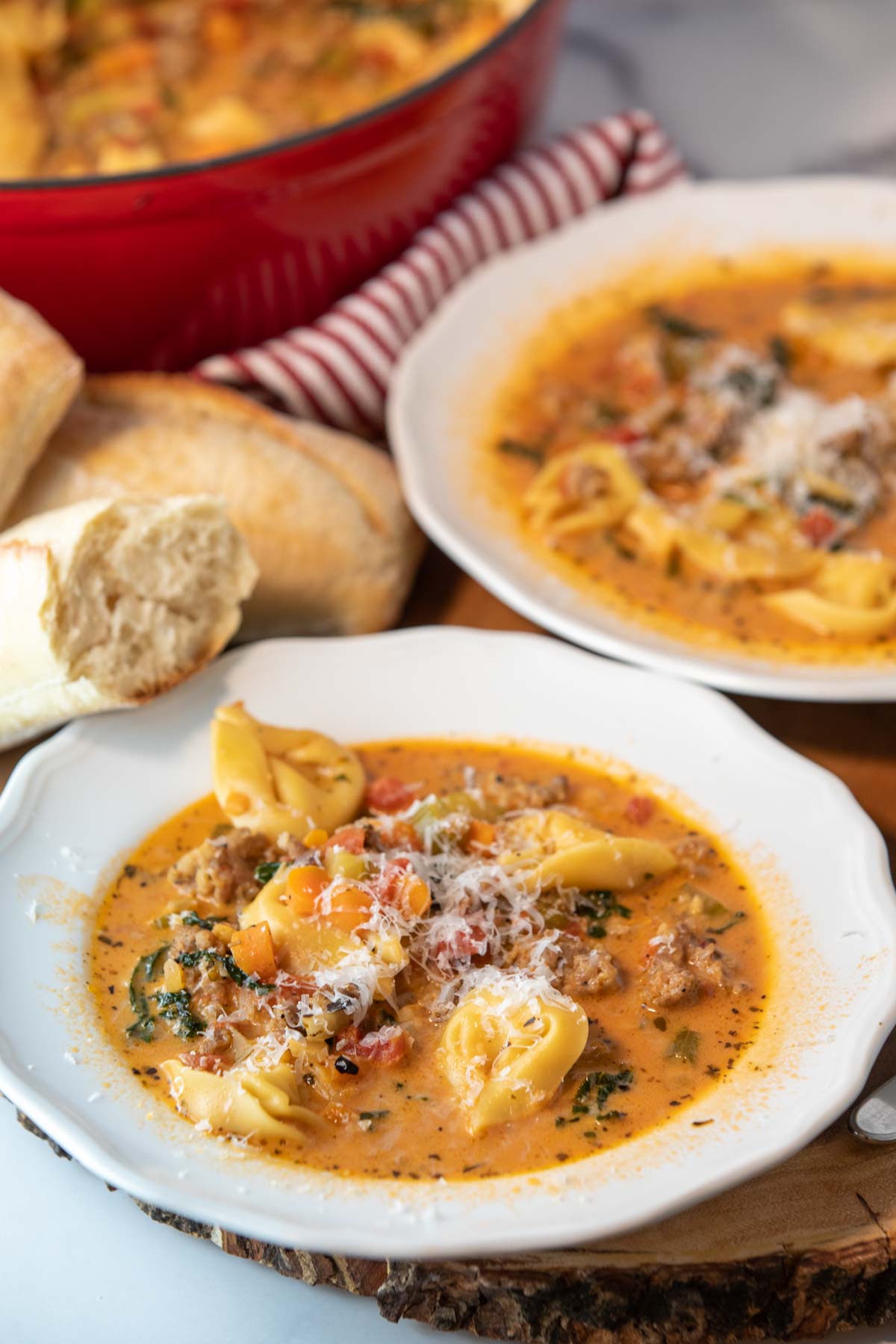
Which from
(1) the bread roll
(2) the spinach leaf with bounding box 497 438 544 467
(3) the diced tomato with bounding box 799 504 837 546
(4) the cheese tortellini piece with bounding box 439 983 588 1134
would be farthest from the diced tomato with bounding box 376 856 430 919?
(2) the spinach leaf with bounding box 497 438 544 467

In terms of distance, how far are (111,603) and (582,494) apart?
1699 mm

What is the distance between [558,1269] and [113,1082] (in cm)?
107

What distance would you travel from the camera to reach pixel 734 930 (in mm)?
3879

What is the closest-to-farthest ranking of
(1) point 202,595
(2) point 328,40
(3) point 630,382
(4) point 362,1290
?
(4) point 362,1290 < (1) point 202,595 < (3) point 630,382 < (2) point 328,40

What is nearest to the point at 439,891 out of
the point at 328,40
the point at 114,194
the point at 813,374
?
the point at 114,194

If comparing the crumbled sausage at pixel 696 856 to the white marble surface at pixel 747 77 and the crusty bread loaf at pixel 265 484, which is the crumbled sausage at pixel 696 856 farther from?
the white marble surface at pixel 747 77

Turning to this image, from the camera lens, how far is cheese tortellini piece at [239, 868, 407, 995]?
362 cm

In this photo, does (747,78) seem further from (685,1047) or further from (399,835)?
(685,1047)

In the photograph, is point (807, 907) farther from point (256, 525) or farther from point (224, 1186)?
point (256, 525)

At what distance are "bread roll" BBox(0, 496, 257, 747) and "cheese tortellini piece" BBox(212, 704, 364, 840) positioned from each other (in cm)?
33

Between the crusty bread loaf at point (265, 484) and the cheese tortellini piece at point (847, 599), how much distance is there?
52.2 inches

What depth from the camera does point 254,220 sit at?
5.41 m

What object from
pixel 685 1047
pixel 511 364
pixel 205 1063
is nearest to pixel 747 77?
pixel 511 364

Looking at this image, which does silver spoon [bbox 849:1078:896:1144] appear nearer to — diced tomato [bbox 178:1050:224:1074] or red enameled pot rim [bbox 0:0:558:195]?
diced tomato [bbox 178:1050:224:1074]
